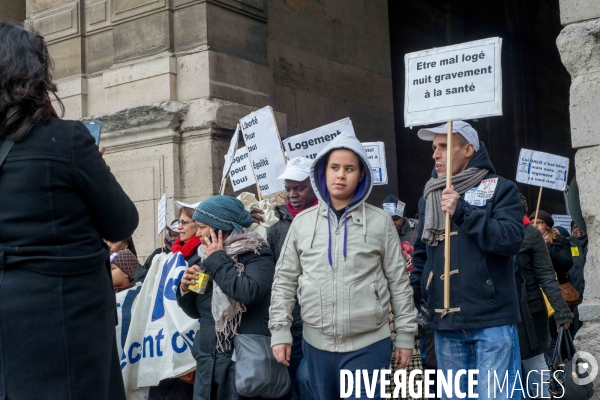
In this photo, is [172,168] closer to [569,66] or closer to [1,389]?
[569,66]

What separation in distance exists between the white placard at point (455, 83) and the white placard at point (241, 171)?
235cm

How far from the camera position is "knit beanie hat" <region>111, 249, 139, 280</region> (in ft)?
20.2

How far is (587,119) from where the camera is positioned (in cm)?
521

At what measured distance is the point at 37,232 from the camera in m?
2.76

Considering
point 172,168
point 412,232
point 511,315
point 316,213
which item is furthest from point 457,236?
point 172,168

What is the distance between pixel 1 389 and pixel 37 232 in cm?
53

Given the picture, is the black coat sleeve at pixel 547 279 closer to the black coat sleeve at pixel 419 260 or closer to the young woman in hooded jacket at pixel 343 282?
the black coat sleeve at pixel 419 260

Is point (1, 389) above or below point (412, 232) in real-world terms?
below

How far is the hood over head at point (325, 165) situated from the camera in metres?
4.11

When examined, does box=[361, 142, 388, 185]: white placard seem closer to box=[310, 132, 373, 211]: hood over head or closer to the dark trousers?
box=[310, 132, 373, 211]: hood over head

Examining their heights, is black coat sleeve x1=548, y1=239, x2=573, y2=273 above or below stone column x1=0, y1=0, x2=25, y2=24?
below

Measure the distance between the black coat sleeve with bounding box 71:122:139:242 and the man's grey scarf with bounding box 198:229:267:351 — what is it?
5.38 feet

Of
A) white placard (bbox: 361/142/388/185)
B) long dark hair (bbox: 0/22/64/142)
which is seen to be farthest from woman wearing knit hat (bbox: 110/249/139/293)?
long dark hair (bbox: 0/22/64/142)

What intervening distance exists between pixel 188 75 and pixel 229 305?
425 cm
